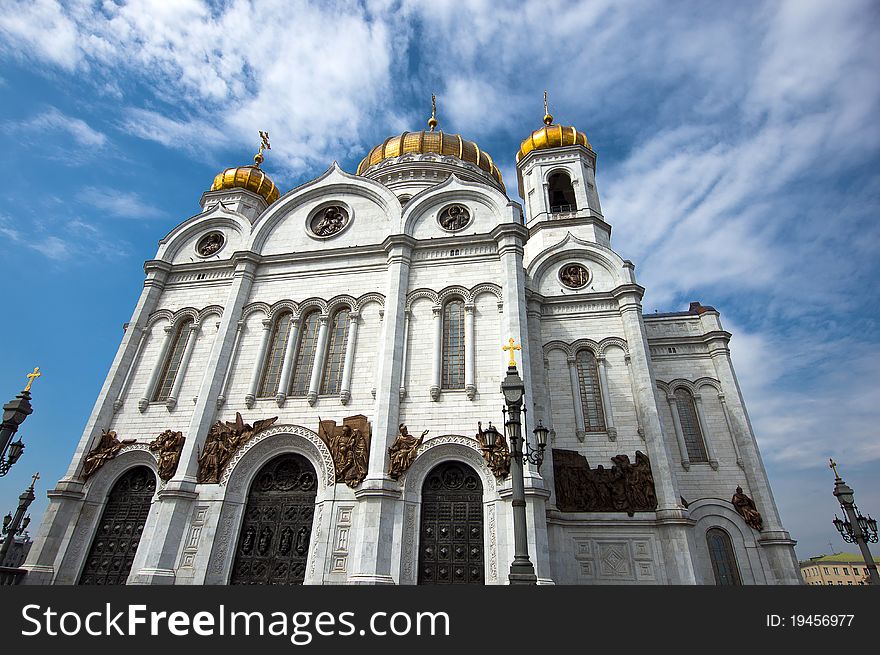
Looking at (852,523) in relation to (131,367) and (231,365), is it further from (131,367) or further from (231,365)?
(131,367)

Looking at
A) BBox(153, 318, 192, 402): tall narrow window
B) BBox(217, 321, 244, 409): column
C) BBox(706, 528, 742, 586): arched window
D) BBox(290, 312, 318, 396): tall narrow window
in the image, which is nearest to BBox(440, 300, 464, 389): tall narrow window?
BBox(290, 312, 318, 396): tall narrow window

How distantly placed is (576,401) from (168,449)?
13.8 meters

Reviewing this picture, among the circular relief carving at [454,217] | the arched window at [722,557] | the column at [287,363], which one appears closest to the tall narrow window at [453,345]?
the circular relief carving at [454,217]

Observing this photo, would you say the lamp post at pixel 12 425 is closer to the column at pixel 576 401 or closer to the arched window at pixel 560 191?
the column at pixel 576 401

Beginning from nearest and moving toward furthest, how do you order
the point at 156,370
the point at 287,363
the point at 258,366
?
the point at 287,363 → the point at 258,366 → the point at 156,370

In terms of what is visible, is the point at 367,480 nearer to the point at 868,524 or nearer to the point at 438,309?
the point at 438,309

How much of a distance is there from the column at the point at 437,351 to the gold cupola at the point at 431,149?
633 inches

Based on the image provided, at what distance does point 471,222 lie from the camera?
1800 cm

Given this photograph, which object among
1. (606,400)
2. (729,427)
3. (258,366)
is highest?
(258,366)

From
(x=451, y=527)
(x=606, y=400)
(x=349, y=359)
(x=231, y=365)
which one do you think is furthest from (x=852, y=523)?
(x=231, y=365)

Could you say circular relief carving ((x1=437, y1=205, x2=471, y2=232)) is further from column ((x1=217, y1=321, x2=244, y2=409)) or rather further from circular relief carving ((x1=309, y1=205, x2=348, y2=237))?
column ((x1=217, y1=321, x2=244, y2=409))

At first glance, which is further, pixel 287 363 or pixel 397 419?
pixel 287 363

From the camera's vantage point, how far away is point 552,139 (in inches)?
1075

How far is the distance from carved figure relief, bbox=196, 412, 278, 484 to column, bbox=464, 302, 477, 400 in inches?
241
